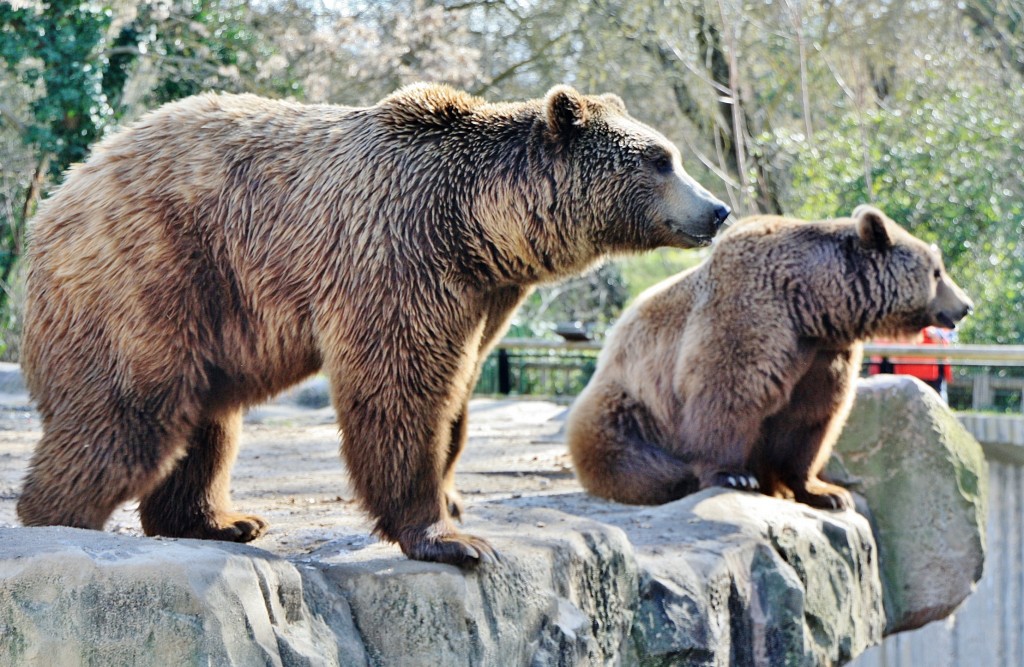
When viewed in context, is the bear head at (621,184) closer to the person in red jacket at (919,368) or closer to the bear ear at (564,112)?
the bear ear at (564,112)

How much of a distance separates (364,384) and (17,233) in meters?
10.1

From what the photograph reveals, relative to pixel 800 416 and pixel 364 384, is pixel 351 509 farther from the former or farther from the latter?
pixel 800 416

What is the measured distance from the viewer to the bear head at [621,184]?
4.42 metres

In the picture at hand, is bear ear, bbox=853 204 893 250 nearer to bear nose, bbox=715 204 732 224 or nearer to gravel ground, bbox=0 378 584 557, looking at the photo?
gravel ground, bbox=0 378 584 557

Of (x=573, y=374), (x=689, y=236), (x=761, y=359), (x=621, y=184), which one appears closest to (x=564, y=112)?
(x=621, y=184)

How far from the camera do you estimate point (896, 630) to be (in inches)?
288

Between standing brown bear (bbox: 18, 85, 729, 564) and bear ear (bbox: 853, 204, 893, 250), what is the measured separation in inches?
90.5

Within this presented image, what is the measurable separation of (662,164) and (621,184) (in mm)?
189

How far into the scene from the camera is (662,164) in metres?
4.51

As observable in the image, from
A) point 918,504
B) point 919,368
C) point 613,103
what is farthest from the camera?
point 919,368

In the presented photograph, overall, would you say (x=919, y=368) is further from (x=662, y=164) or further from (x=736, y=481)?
(x=662, y=164)

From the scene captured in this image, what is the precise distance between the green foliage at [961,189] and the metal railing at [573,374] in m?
0.56

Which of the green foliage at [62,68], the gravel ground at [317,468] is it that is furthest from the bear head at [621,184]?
the green foliage at [62,68]

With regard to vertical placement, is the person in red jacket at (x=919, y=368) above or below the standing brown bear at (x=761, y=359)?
below
